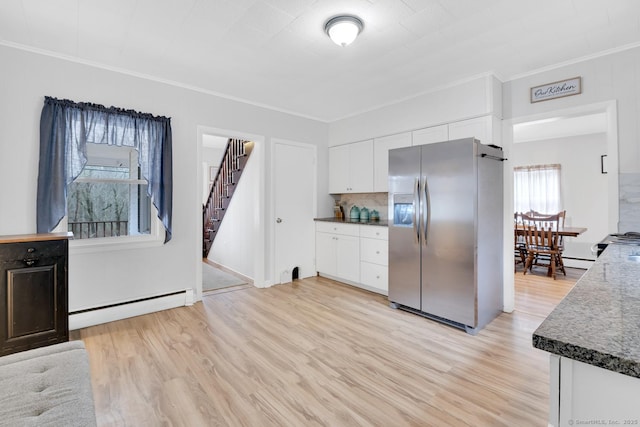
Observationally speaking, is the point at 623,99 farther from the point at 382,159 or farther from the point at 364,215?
the point at 364,215

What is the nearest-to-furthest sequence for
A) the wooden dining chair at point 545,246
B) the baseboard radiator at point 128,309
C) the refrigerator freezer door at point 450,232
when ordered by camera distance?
the refrigerator freezer door at point 450,232
the baseboard radiator at point 128,309
the wooden dining chair at point 545,246

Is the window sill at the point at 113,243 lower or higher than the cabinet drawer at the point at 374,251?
higher

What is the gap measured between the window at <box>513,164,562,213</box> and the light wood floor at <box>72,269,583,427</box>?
3633 millimetres

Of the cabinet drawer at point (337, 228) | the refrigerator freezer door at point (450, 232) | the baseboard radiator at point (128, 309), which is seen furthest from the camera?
the cabinet drawer at point (337, 228)

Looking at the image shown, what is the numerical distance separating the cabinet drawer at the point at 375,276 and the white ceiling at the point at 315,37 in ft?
7.32

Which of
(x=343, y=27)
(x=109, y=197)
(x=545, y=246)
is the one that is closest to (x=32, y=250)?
(x=109, y=197)

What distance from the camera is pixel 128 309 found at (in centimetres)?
329

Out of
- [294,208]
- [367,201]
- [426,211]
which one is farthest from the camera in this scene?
[367,201]

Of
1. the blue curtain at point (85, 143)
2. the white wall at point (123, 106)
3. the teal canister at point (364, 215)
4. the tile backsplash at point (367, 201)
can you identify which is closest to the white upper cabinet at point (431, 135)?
the tile backsplash at point (367, 201)

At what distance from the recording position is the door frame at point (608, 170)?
9.11ft

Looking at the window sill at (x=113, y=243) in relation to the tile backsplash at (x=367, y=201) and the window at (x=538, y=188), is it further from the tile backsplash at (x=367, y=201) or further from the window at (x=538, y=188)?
the window at (x=538, y=188)

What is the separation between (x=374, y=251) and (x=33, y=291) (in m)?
3.34

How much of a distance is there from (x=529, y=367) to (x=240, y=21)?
3337 mm

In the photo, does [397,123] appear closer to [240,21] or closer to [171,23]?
[240,21]
